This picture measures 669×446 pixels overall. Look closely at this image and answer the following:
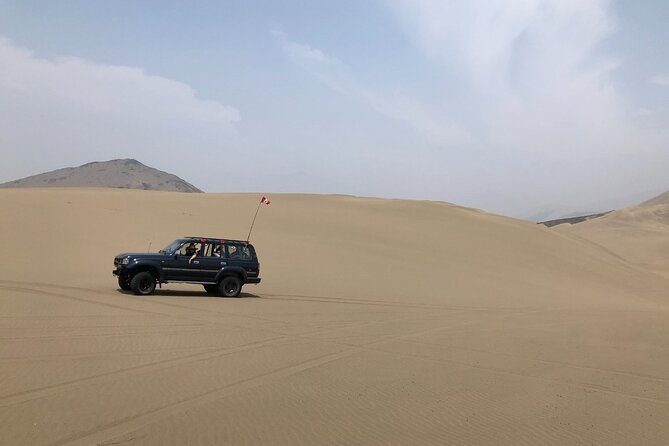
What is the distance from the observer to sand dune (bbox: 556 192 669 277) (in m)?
56.7

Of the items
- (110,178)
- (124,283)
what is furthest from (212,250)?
(110,178)

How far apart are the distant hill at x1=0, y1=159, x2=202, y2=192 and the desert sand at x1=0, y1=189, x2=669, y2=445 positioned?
375 feet

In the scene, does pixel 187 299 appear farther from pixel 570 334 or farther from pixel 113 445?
pixel 113 445

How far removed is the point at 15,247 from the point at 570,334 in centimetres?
1888

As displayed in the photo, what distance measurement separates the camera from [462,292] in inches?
860

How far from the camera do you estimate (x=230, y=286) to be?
56.4 feet

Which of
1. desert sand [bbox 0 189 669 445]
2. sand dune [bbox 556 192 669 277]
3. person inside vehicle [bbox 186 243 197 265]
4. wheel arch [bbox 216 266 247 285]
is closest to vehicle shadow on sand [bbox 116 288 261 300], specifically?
desert sand [bbox 0 189 669 445]

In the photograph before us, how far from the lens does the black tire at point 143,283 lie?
15.4 meters

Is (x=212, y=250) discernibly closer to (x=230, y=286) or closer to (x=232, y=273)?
(x=232, y=273)

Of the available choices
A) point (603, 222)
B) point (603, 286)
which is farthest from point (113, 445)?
point (603, 222)

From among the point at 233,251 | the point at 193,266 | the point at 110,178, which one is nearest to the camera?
the point at 193,266

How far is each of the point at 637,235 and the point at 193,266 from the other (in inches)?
2845

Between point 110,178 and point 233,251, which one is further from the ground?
point 110,178

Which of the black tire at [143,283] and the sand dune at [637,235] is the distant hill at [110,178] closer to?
the sand dune at [637,235]
